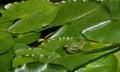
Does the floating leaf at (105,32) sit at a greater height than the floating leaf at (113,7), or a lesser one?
lesser

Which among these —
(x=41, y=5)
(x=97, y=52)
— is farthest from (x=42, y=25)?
(x=97, y=52)

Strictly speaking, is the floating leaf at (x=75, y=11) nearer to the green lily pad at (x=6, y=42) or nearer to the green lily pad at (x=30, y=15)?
the green lily pad at (x=30, y=15)

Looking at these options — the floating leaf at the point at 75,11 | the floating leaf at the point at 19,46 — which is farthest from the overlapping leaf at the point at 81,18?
the floating leaf at the point at 19,46

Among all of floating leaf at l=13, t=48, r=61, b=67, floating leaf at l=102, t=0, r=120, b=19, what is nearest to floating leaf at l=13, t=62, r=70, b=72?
floating leaf at l=13, t=48, r=61, b=67

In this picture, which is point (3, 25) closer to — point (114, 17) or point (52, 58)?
point (52, 58)

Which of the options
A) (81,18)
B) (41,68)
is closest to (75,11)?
(81,18)

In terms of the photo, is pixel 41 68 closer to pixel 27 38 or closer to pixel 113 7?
pixel 27 38
